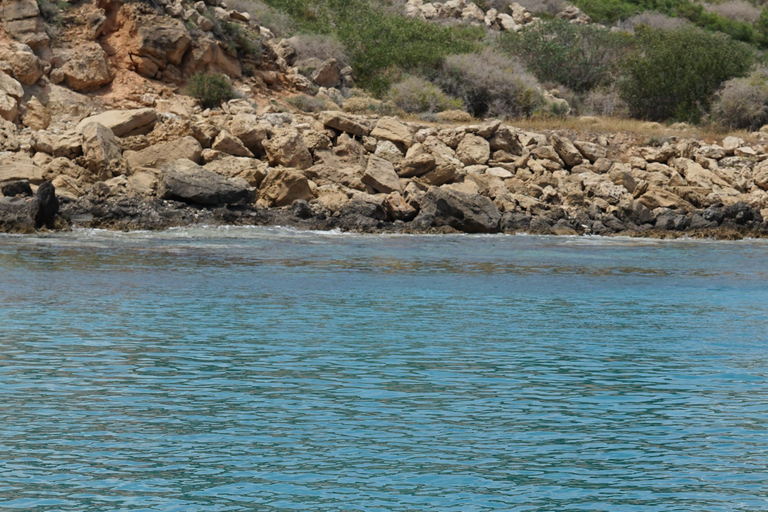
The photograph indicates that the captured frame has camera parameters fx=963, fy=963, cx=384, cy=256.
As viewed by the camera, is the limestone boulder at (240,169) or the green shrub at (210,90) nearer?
the limestone boulder at (240,169)

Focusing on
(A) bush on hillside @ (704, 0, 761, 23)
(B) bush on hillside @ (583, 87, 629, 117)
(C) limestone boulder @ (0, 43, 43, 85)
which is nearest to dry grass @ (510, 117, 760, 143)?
(B) bush on hillside @ (583, 87, 629, 117)

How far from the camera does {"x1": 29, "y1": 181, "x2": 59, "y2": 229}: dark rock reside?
24.7m

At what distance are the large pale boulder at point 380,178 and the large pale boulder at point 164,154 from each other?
17.5 feet

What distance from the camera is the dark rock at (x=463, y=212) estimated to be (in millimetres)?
28844

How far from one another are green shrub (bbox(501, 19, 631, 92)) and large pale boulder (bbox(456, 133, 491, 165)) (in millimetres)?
15829

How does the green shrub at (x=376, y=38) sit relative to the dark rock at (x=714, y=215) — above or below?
above

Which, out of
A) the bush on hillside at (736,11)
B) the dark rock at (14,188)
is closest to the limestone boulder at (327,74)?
the dark rock at (14,188)

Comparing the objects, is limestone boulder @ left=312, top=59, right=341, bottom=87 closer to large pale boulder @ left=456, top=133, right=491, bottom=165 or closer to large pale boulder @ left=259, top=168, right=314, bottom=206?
large pale boulder @ left=456, top=133, right=491, bottom=165

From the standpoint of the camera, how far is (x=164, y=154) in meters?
29.5

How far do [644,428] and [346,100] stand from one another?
33173mm

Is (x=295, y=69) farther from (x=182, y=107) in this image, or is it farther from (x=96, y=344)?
(x=96, y=344)

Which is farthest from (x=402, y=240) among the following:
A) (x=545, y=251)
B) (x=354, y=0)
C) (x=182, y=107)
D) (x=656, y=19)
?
(x=656, y=19)

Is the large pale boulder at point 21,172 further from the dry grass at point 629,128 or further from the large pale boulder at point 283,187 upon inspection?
the dry grass at point 629,128

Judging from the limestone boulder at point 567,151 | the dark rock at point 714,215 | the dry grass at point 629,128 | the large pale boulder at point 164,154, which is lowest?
the dark rock at point 714,215
